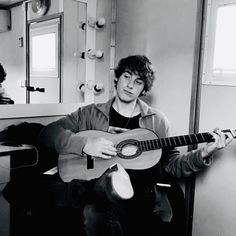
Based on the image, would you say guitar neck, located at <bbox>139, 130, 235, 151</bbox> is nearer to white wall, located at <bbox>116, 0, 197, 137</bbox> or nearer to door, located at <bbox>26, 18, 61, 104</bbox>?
white wall, located at <bbox>116, 0, 197, 137</bbox>

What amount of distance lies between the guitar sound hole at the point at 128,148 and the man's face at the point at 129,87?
287mm

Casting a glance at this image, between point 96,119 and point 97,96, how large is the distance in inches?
26.6

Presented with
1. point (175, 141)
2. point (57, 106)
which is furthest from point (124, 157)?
point (57, 106)

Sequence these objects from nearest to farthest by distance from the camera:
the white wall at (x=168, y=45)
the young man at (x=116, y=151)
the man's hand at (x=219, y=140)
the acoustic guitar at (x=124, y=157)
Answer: the young man at (x=116, y=151) < the man's hand at (x=219, y=140) < the acoustic guitar at (x=124, y=157) < the white wall at (x=168, y=45)

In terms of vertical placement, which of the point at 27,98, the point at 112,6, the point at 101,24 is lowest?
the point at 27,98

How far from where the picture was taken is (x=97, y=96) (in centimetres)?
257

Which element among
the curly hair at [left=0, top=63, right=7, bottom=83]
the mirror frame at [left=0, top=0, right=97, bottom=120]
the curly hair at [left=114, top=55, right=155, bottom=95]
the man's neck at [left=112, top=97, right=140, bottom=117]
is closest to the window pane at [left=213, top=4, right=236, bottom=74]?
the curly hair at [left=114, top=55, right=155, bottom=95]

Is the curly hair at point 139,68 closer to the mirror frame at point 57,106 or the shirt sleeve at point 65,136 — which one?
the shirt sleeve at point 65,136

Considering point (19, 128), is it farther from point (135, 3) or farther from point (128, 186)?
point (135, 3)

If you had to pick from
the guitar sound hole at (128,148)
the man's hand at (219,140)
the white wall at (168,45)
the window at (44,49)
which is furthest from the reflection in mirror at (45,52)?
the man's hand at (219,140)

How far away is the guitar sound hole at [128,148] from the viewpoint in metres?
1.77

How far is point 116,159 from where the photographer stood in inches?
69.6

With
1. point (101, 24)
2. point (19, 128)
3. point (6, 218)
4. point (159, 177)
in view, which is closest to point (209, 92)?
point (159, 177)

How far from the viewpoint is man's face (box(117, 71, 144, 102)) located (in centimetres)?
190
